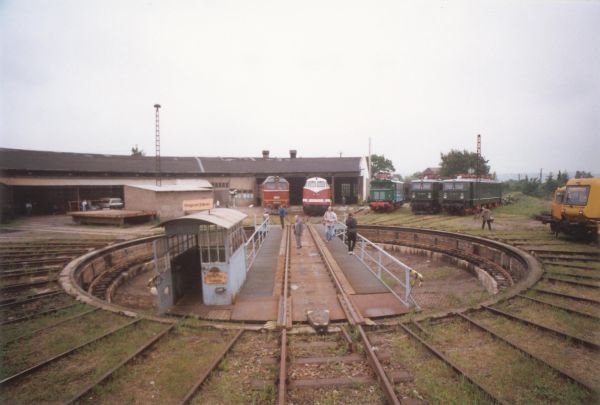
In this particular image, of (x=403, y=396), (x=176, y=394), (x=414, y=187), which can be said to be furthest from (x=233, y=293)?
(x=414, y=187)

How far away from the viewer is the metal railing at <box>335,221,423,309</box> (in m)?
8.09

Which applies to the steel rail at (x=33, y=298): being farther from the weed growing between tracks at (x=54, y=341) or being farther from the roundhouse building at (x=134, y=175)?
the roundhouse building at (x=134, y=175)

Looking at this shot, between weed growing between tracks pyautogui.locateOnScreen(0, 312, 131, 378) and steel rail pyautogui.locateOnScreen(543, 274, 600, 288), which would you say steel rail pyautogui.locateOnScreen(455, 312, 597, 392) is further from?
weed growing between tracks pyautogui.locateOnScreen(0, 312, 131, 378)

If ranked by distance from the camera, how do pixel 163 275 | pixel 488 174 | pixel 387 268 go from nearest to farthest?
pixel 163 275 < pixel 387 268 < pixel 488 174

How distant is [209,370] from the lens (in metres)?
4.81

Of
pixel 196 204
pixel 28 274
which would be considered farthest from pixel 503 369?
pixel 196 204

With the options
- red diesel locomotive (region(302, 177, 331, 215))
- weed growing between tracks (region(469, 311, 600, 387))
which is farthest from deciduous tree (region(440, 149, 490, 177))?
weed growing between tracks (region(469, 311, 600, 387))

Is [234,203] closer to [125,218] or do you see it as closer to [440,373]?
[125,218]

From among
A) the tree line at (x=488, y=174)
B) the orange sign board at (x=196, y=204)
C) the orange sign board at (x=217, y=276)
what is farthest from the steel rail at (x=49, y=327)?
the tree line at (x=488, y=174)

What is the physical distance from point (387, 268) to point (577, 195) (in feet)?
27.0

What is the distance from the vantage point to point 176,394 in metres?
4.39

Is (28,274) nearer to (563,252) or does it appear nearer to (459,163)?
(563,252)

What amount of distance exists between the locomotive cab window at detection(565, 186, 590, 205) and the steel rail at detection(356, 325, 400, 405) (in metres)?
12.1

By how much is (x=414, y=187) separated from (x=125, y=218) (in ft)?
70.7
